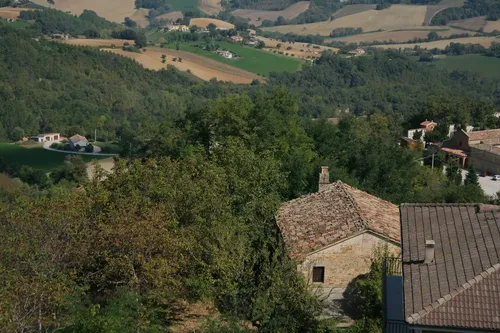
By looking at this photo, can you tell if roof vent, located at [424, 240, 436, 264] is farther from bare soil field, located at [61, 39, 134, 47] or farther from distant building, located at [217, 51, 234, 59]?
distant building, located at [217, 51, 234, 59]

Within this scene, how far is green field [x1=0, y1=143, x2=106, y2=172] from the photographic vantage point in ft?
268

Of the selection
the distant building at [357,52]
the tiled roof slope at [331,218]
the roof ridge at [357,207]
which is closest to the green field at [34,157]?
the tiled roof slope at [331,218]

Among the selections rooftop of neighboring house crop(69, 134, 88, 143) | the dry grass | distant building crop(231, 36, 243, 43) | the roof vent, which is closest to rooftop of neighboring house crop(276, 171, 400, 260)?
the roof vent

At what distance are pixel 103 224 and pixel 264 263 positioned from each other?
4127 mm

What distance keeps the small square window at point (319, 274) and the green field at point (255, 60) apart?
135271mm

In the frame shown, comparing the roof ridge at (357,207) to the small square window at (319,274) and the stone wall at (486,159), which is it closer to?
the small square window at (319,274)

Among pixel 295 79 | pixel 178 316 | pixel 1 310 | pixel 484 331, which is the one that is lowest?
pixel 295 79

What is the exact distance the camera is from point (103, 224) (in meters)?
17.7

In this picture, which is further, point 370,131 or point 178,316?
point 370,131

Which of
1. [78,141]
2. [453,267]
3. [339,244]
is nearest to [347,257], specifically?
[339,244]

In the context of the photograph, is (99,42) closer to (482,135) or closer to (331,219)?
(482,135)

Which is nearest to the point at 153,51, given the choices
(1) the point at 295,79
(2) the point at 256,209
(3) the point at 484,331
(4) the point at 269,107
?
(1) the point at 295,79

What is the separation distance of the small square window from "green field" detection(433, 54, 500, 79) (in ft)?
426

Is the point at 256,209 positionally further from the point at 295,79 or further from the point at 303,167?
the point at 295,79
